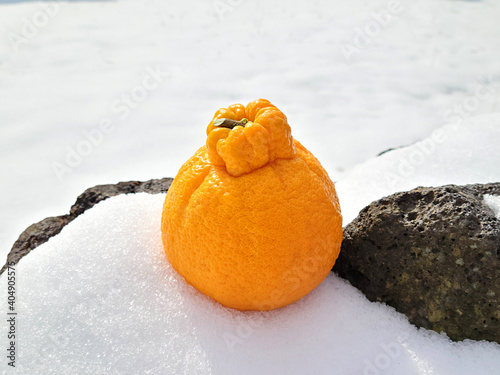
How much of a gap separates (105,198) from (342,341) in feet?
4.54

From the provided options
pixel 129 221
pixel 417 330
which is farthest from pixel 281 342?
pixel 129 221

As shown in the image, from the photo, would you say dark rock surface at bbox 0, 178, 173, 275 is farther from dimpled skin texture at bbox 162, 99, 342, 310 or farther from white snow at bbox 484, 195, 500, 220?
white snow at bbox 484, 195, 500, 220

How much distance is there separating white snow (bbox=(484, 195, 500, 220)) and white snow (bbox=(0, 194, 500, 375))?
0.54 m

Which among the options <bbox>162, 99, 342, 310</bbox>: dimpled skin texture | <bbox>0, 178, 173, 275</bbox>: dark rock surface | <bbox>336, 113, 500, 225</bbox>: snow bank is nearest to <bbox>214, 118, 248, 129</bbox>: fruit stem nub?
<bbox>162, 99, 342, 310</bbox>: dimpled skin texture

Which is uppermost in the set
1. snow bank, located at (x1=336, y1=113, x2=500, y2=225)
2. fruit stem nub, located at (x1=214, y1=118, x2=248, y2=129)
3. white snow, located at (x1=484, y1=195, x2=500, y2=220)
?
fruit stem nub, located at (x1=214, y1=118, x2=248, y2=129)

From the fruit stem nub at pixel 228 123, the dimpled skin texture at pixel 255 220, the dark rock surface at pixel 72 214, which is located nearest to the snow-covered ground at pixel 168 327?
the dimpled skin texture at pixel 255 220

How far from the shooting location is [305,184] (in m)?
1.55

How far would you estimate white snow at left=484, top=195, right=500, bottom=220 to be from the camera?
1.79 m

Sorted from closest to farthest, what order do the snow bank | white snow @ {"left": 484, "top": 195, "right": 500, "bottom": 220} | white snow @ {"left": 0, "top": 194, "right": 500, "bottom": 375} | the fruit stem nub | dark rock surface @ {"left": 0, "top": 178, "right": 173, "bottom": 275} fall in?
white snow @ {"left": 0, "top": 194, "right": 500, "bottom": 375} < the fruit stem nub < white snow @ {"left": 484, "top": 195, "right": 500, "bottom": 220} < dark rock surface @ {"left": 0, "top": 178, "right": 173, "bottom": 275} < the snow bank

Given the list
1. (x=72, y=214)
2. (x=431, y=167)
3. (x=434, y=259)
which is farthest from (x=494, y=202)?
(x=72, y=214)

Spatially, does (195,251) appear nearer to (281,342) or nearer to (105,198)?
(281,342)

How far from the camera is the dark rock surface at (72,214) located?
6.97ft

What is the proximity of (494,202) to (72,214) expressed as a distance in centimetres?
202

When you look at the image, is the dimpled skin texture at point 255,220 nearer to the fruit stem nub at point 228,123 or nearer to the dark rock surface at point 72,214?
the fruit stem nub at point 228,123
